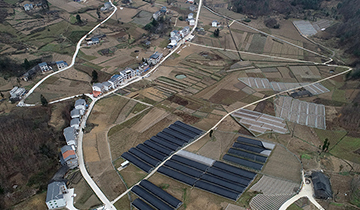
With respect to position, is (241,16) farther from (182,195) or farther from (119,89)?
(182,195)

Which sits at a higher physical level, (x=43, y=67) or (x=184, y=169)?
(x=184, y=169)

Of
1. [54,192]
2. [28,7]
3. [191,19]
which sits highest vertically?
[191,19]

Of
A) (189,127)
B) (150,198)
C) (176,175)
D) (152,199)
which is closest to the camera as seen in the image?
(152,199)

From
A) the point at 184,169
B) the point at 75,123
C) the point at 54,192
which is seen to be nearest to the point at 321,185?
the point at 184,169

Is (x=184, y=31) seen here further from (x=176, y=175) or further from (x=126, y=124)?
(x=176, y=175)

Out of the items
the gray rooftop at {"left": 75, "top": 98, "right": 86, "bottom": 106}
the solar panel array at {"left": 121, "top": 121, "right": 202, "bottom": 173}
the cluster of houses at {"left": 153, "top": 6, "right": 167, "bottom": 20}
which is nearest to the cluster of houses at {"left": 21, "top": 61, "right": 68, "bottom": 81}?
the gray rooftop at {"left": 75, "top": 98, "right": 86, "bottom": 106}

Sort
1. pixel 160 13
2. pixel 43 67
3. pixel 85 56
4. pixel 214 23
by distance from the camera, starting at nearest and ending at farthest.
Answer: pixel 43 67 → pixel 85 56 → pixel 214 23 → pixel 160 13

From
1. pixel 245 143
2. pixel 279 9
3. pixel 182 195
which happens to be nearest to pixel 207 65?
pixel 245 143
